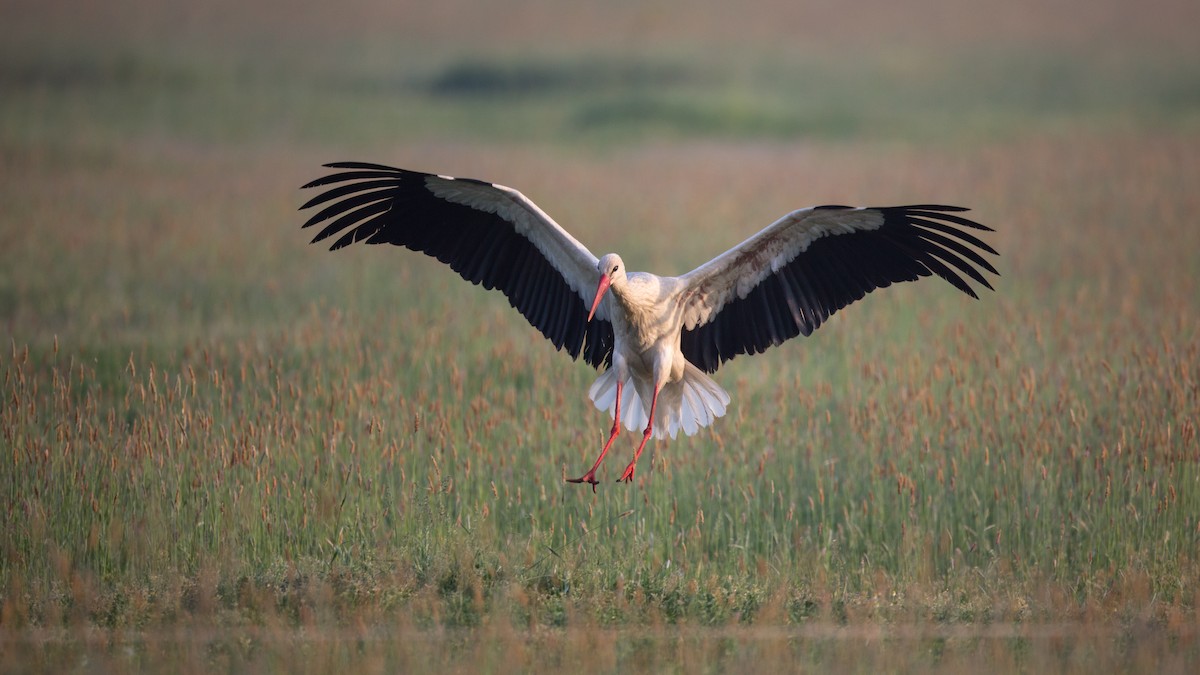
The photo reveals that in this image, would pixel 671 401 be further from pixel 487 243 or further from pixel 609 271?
pixel 487 243

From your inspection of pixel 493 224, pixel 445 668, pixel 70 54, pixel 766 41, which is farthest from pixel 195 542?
pixel 766 41

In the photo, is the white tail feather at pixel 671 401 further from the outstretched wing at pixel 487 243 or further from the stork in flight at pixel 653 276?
the outstretched wing at pixel 487 243

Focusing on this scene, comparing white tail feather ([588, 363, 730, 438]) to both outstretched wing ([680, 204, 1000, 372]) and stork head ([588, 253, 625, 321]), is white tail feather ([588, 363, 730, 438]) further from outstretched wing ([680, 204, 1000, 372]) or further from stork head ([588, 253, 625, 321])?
stork head ([588, 253, 625, 321])

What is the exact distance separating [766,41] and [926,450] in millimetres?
39872

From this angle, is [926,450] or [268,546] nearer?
[268,546]

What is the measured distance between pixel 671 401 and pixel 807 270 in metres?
1.20

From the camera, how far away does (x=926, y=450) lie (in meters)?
8.73

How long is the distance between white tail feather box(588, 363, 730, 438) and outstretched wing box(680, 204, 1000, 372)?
0.94 ft

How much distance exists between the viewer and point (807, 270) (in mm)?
8719

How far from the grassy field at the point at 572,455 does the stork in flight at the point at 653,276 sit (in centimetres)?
43

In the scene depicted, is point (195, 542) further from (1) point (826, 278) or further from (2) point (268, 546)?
(1) point (826, 278)

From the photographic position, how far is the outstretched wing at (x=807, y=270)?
8430 millimetres

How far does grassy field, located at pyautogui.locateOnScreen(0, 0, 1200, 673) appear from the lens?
740cm

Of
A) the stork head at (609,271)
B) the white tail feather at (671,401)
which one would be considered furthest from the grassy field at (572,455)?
the stork head at (609,271)
